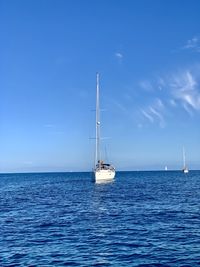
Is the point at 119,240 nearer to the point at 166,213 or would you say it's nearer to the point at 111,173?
the point at 166,213

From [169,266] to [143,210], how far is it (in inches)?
957

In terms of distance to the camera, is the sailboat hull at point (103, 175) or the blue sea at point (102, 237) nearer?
the blue sea at point (102, 237)

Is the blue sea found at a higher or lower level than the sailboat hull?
lower

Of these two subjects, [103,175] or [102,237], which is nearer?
[102,237]

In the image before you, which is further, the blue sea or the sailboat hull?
the sailboat hull

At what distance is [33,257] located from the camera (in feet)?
81.1

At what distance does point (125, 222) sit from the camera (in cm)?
3762

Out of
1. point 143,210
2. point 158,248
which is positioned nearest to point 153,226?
point 158,248

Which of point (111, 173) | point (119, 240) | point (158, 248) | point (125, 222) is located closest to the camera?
point (158, 248)

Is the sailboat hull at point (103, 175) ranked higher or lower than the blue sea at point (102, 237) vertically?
higher

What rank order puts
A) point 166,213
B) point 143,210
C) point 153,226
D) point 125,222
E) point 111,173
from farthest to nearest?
point 111,173
point 143,210
point 166,213
point 125,222
point 153,226

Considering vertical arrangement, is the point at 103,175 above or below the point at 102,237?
above

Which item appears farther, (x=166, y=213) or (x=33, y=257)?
(x=166, y=213)

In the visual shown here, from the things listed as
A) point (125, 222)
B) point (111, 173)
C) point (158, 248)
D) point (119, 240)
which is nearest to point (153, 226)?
point (125, 222)
